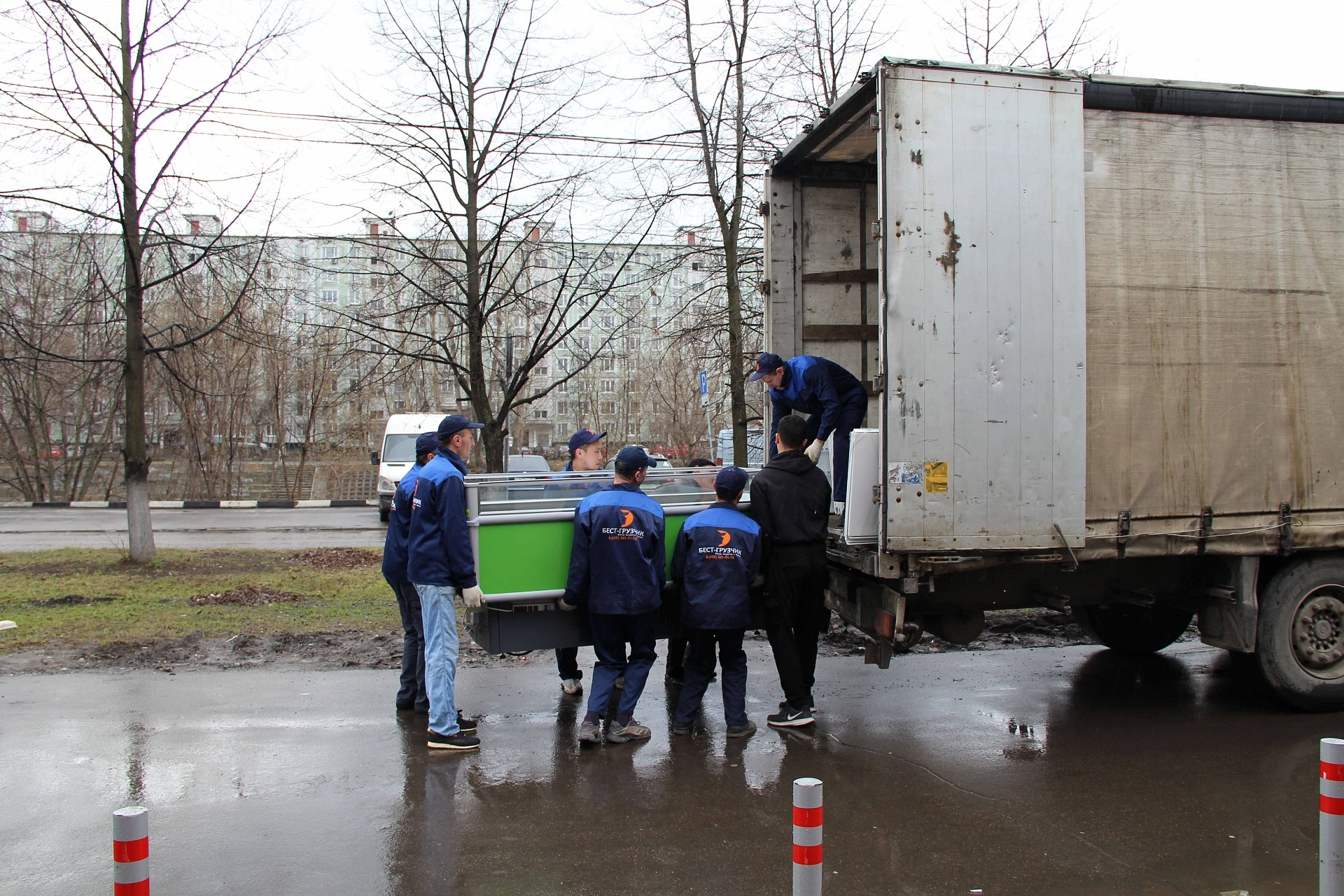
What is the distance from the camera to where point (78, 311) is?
12.1 metres

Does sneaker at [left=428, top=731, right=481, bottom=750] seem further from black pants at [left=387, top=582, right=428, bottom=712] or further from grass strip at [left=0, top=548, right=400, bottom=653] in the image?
grass strip at [left=0, top=548, right=400, bottom=653]

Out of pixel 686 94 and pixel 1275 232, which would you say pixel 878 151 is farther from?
pixel 686 94

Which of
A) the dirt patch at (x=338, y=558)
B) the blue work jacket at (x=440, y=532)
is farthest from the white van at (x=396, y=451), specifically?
the blue work jacket at (x=440, y=532)

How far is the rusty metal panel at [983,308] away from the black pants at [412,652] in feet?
10.1

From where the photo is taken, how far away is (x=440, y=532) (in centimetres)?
513

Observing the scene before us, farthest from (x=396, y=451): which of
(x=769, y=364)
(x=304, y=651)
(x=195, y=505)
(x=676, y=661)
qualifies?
(x=769, y=364)

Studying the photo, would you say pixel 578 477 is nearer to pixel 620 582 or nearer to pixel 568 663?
pixel 568 663

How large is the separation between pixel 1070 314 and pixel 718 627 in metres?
2.61

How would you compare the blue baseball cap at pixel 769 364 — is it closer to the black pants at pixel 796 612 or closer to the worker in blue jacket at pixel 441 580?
the black pants at pixel 796 612

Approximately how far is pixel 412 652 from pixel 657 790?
2095mm

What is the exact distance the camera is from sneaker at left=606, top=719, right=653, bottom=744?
17.3 ft

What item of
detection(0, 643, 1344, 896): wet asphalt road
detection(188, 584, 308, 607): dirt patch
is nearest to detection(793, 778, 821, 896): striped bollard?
detection(0, 643, 1344, 896): wet asphalt road

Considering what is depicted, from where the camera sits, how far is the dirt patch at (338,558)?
12.2 meters

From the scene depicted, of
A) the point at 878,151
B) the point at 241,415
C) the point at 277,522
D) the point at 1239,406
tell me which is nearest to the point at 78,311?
the point at 277,522
